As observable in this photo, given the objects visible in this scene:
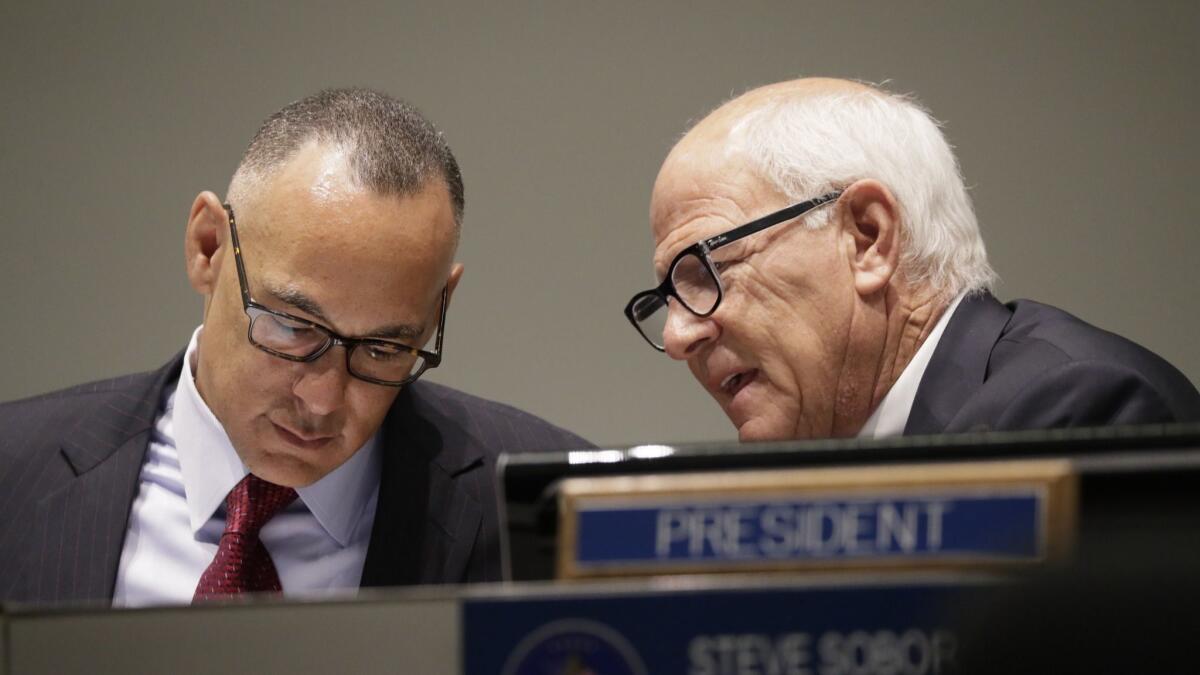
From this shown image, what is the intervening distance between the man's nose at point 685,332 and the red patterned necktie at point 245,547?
0.63 metres

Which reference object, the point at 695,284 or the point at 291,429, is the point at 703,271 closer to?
the point at 695,284

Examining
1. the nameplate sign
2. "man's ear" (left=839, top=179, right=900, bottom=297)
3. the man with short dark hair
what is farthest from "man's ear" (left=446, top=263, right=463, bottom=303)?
the nameplate sign

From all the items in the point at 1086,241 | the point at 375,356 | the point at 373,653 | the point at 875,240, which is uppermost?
the point at 1086,241

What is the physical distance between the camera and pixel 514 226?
302 centimetres

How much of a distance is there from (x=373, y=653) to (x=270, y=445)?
1.27m

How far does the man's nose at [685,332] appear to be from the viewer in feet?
6.89

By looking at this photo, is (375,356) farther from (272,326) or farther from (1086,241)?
(1086,241)

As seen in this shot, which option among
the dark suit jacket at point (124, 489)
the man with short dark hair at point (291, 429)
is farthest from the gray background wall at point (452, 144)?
the man with short dark hair at point (291, 429)

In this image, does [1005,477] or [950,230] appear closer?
[1005,477]

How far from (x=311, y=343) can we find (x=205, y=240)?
29cm

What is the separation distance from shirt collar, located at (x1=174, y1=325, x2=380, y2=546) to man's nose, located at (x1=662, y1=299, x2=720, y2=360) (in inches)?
19.7

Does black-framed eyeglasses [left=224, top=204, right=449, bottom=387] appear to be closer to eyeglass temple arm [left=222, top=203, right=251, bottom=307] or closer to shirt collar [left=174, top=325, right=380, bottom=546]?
eyeglass temple arm [left=222, top=203, right=251, bottom=307]

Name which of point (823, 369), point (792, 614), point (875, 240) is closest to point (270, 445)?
point (823, 369)

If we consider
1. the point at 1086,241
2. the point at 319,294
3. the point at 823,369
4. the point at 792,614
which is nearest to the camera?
the point at 792,614
